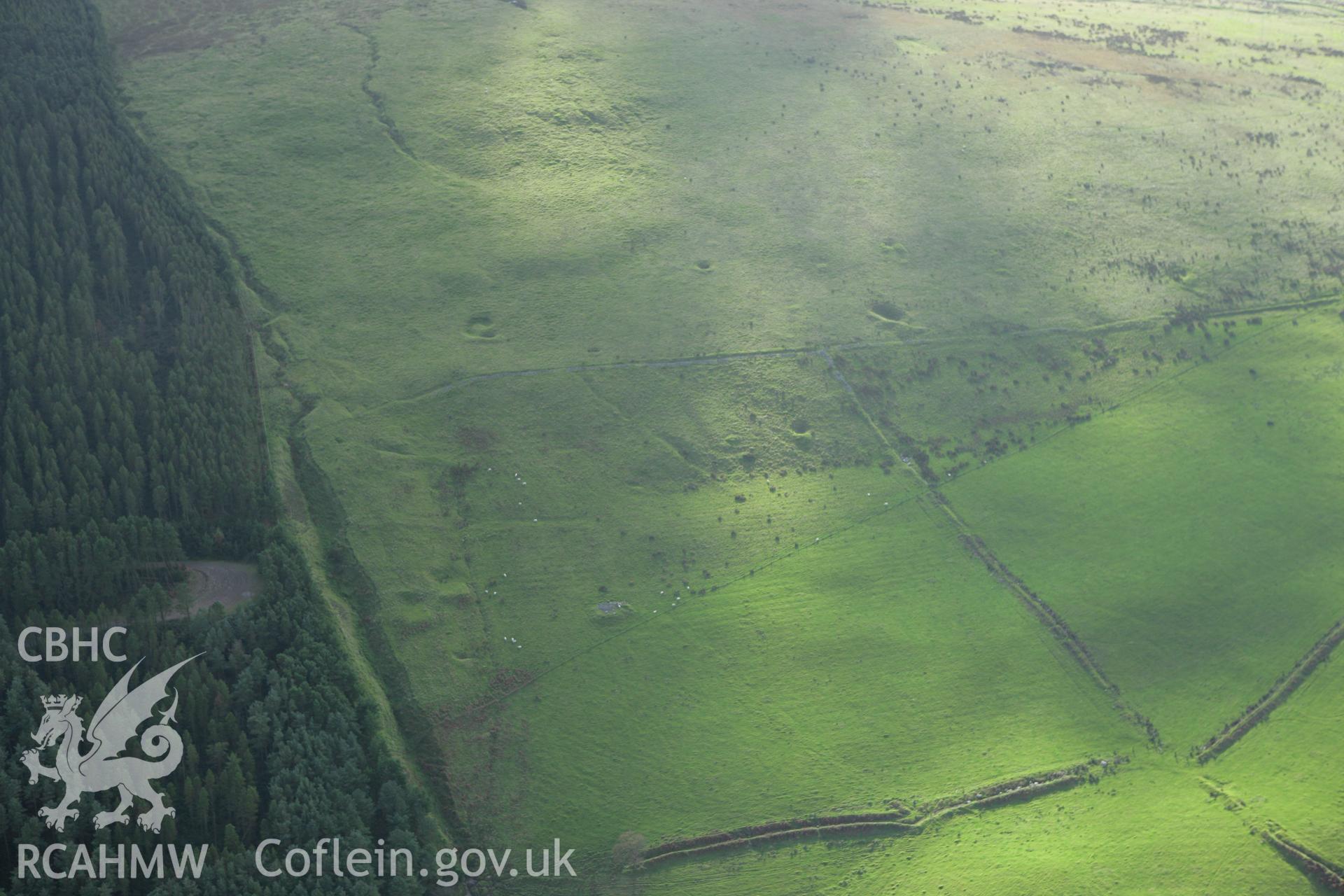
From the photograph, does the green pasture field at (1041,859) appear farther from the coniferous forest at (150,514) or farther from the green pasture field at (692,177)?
the green pasture field at (692,177)

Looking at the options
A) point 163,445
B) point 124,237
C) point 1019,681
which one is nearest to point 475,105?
point 124,237

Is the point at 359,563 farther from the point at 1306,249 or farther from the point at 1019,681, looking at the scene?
the point at 1306,249

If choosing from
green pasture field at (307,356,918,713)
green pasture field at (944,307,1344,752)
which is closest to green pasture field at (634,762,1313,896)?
green pasture field at (944,307,1344,752)

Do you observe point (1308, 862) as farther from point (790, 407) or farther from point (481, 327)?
point (481, 327)

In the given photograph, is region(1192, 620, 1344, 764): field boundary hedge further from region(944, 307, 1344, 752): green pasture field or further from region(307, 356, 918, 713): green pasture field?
region(307, 356, 918, 713): green pasture field

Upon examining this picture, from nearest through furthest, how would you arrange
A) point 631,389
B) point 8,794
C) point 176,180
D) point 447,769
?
1. point 8,794
2. point 447,769
3. point 631,389
4. point 176,180

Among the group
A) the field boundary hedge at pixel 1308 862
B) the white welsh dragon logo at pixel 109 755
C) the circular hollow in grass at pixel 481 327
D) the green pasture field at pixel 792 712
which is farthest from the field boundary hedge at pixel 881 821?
the circular hollow in grass at pixel 481 327

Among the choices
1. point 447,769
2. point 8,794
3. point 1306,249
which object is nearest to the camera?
point 8,794
